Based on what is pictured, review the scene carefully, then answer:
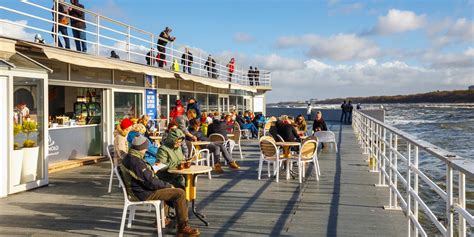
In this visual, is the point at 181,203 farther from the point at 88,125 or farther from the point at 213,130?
the point at 88,125

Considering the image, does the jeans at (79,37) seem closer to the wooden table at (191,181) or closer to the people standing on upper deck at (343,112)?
the wooden table at (191,181)

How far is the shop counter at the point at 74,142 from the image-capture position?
389 inches

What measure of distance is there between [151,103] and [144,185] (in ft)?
29.9

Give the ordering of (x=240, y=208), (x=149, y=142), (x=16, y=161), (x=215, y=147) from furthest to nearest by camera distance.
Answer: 1. (x=215, y=147)
2. (x=16, y=161)
3. (x=149, y=142)
4. (x=240, y=208)

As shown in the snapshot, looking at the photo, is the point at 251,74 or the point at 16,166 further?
the point at 251,74

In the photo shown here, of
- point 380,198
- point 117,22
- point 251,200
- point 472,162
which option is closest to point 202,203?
point 251,200

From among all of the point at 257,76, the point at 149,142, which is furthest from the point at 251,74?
the point at 149,142

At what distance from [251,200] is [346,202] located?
4.24 feet

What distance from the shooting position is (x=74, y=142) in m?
10.6

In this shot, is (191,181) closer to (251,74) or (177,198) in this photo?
(177,198)

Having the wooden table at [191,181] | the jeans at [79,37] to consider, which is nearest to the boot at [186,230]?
the wooden table at [191,181]

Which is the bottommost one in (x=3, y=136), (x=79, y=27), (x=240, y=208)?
(x=240, y=208)

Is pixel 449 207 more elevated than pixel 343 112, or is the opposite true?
pixel 343 112

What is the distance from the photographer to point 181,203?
4801mm
